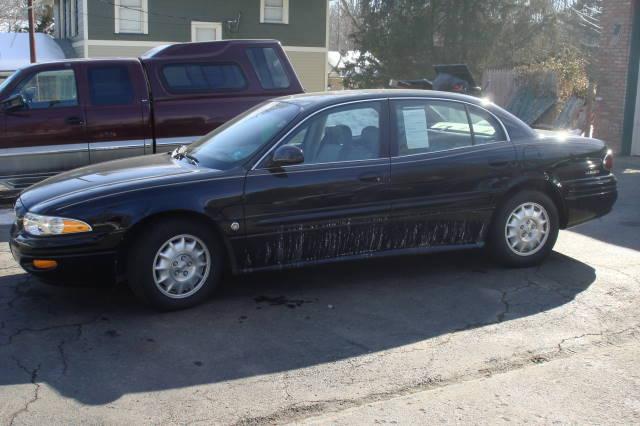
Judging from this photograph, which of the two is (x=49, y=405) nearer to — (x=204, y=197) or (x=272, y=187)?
(x=204, y=197)

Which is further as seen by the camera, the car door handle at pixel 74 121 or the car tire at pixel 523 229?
the car door handle at pixel 74 121

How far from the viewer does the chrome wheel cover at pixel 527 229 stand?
6.58 meters

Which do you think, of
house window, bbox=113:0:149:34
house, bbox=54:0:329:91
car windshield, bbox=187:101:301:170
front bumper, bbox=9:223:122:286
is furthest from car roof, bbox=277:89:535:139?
house window, bbox=113:0:149:34

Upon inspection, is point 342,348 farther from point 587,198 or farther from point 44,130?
point 44,130

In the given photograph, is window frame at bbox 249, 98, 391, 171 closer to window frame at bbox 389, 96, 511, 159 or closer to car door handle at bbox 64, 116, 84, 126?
window frame at bbox 389, 96, 511, 159

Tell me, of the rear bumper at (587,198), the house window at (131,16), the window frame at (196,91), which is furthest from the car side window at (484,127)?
the house window at (131,16)

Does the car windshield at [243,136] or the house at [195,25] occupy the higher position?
the house at [195,25]

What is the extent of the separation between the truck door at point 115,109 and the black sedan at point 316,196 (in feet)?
10.1

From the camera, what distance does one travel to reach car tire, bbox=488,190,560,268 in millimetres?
6543

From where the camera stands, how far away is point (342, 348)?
4.90 metres

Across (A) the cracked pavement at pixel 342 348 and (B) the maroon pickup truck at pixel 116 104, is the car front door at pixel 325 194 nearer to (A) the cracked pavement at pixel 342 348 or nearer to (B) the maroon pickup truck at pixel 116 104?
(A) the cracked pavement at pixel 342 348

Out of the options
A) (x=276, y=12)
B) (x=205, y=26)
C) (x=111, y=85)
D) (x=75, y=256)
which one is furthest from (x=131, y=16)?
(x=75, y=256)

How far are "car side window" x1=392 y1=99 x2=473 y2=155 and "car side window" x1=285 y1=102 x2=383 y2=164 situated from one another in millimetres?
198

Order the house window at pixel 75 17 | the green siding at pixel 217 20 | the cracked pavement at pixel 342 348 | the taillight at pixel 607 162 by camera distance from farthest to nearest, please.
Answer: the house window at pixel 75 17
the green siding at pixel 217 20
the taillight at pixel 607 162
the cracked pavement at pixel 342 348
